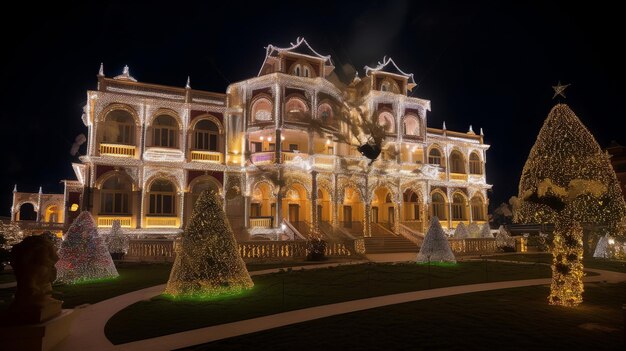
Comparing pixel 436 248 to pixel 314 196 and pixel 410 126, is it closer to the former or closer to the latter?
pixel 314 196

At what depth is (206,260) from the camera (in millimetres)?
11602

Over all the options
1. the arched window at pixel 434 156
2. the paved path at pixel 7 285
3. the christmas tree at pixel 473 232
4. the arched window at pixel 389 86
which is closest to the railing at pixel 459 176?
the arched window at pixel 434 156

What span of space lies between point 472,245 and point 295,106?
16412mm

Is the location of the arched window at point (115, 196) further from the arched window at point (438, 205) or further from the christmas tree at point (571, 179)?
the arched window at point (438, 205)

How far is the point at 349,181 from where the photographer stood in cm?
3250

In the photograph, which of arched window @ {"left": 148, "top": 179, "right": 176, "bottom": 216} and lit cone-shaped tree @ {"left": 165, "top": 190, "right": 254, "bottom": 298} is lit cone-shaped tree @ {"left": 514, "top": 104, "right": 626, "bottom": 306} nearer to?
lit cone-shaped tree @ {"left": 165, "top": 190, "right": 254, "bottom": 298}

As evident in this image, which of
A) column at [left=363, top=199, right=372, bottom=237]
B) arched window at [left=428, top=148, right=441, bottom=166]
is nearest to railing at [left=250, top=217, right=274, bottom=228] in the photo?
column at [left=363, top=199, right=372, bottom=237]

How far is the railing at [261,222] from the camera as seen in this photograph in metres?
30.4

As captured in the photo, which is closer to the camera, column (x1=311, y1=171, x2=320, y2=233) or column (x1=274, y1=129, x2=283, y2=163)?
column (x1=311, y1=171, x2=320, y2=233)

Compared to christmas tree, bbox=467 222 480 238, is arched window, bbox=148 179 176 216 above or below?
above

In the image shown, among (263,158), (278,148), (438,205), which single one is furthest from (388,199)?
(263,158)

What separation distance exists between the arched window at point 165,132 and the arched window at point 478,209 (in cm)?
2914

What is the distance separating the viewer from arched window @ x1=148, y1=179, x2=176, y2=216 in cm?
3111

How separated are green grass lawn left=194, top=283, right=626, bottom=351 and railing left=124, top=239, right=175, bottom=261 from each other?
15053 mm
